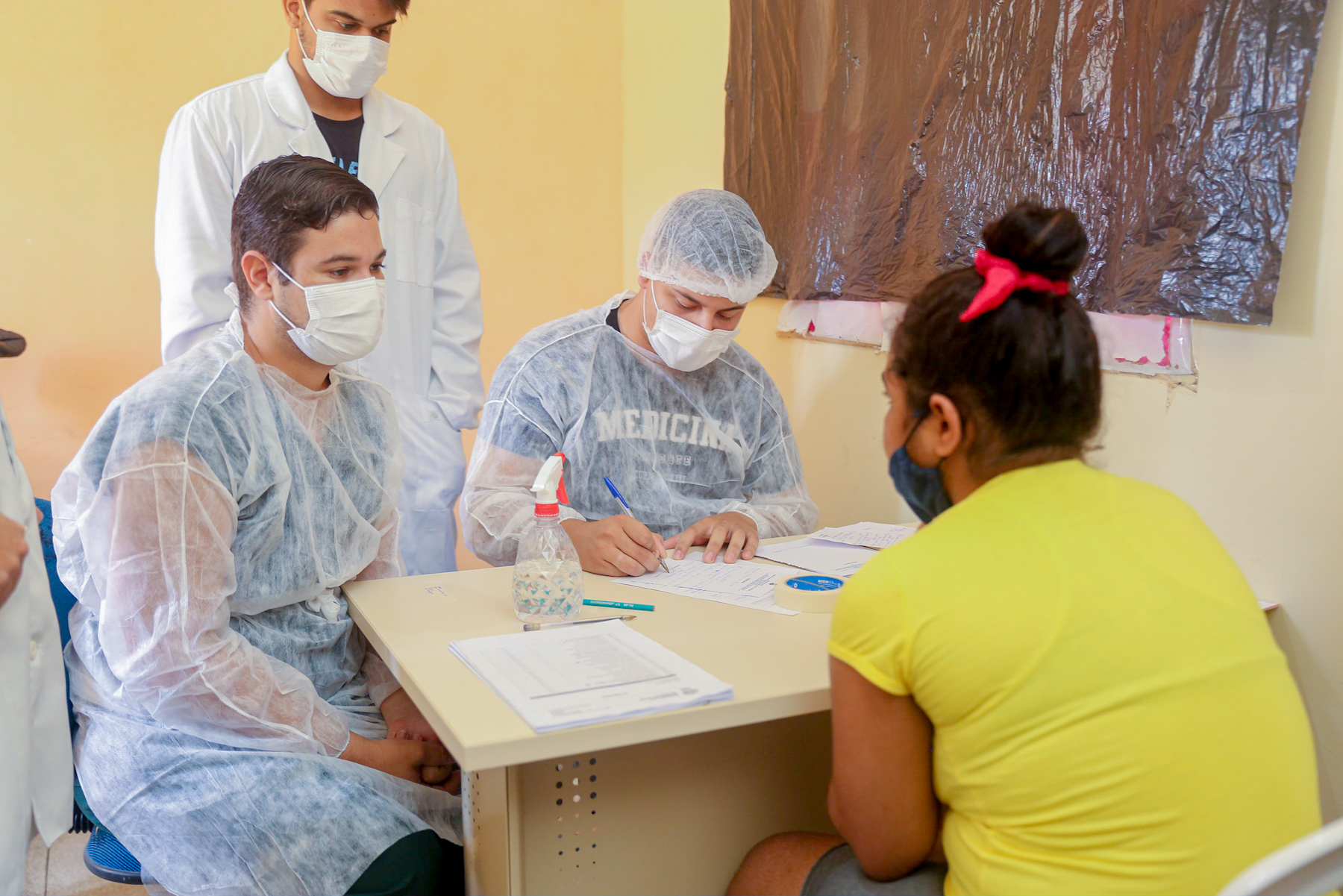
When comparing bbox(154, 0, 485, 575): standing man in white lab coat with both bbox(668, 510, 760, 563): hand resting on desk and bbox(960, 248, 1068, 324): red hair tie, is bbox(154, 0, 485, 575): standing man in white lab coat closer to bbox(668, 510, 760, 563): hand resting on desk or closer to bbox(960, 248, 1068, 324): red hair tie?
bbox(668, 510, 760, 563): hand resting on desk

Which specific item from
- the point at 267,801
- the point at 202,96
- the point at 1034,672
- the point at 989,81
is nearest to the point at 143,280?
the point at 202,96

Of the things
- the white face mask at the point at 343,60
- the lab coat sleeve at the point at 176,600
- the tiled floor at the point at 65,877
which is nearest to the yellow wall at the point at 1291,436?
the lab coat sleeve at the point at 176,600

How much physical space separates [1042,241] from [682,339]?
3.36ft

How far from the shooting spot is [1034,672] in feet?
2.79

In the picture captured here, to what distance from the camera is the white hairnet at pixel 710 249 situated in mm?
1895

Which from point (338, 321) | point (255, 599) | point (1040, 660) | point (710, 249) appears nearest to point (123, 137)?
point (338, 321)

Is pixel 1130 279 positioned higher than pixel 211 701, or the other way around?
pixel 1130 279

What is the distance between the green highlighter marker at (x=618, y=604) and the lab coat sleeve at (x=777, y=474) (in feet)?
2.07

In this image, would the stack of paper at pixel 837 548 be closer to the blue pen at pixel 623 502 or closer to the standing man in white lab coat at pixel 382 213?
the blue pen at pixel 623 502

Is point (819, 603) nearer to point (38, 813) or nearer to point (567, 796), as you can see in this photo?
point (567, 796)

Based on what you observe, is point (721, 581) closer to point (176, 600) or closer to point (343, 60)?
point (176, 600)

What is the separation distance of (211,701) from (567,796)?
50 cm

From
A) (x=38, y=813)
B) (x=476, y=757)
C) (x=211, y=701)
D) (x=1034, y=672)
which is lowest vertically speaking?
(x=38, y=813)

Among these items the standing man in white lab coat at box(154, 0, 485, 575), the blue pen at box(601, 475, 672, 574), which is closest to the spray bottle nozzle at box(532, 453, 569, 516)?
the blue pen at box(601, 475, 672, 574)
